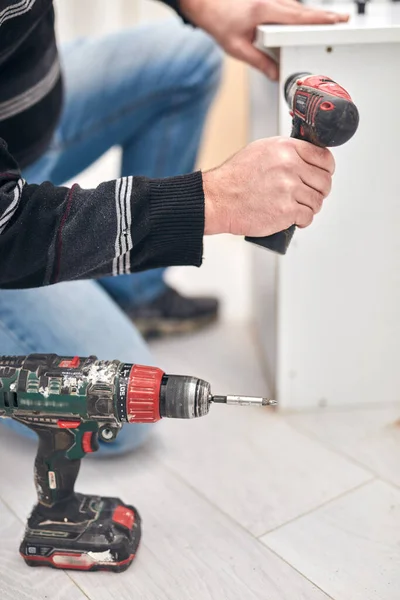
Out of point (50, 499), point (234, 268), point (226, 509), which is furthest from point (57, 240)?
point (234, 268)

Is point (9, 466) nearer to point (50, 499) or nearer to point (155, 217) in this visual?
point (50, 499)

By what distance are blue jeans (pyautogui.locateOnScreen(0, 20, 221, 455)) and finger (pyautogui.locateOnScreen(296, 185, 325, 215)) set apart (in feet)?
1.43

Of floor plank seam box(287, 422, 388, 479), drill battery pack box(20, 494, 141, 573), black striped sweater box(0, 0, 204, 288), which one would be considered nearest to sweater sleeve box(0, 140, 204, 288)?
black striped sweater box(0, 0, 204, 288)

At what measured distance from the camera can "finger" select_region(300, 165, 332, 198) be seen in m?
0.66

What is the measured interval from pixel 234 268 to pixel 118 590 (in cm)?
101

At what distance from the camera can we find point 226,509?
34.7 inches

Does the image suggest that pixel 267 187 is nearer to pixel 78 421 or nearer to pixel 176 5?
pixel 78 421

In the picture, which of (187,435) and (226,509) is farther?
(187,435)

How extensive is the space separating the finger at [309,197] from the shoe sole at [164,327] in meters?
0.70

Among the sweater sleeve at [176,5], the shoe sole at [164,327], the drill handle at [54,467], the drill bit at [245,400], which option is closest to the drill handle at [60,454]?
the drill handle at [54,467]

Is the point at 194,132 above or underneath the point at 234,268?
above

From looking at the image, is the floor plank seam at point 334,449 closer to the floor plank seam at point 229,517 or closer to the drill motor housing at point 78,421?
the floor plank seam at point 229,517

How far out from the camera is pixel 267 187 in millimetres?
661

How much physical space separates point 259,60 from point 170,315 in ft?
1.80
